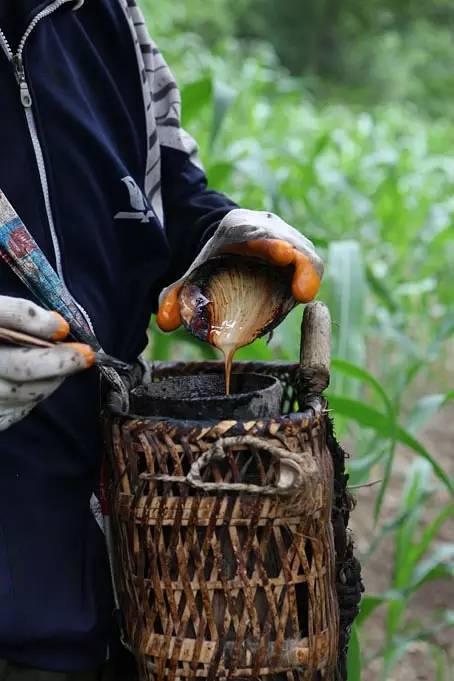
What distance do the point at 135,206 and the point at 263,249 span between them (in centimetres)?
15

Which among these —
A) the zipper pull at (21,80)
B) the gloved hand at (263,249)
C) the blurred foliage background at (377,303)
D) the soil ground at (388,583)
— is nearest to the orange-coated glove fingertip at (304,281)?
the gloved hand at (263,249)

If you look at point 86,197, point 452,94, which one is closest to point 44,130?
point 86,197

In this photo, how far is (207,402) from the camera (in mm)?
660

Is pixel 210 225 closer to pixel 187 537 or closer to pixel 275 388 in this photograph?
pixel 275 388

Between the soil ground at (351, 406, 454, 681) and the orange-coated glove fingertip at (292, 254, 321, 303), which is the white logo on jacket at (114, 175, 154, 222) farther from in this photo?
the soil ground at (351, 406, 454, 681)

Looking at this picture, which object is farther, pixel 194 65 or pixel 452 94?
pixel 452 94

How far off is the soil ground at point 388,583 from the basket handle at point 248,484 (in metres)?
0.86

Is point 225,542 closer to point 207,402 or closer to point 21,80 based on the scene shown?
point 207,402

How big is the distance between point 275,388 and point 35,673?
28cm

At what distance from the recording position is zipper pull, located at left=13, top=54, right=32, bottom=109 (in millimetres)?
704

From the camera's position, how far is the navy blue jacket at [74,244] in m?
0.70

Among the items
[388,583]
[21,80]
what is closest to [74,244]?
[21,80]

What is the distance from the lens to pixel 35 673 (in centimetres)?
71

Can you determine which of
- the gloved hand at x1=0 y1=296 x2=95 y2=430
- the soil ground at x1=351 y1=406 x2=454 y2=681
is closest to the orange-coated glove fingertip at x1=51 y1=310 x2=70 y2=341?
the gloved hand at x1=0 y1=296 x2=95 y2=430
